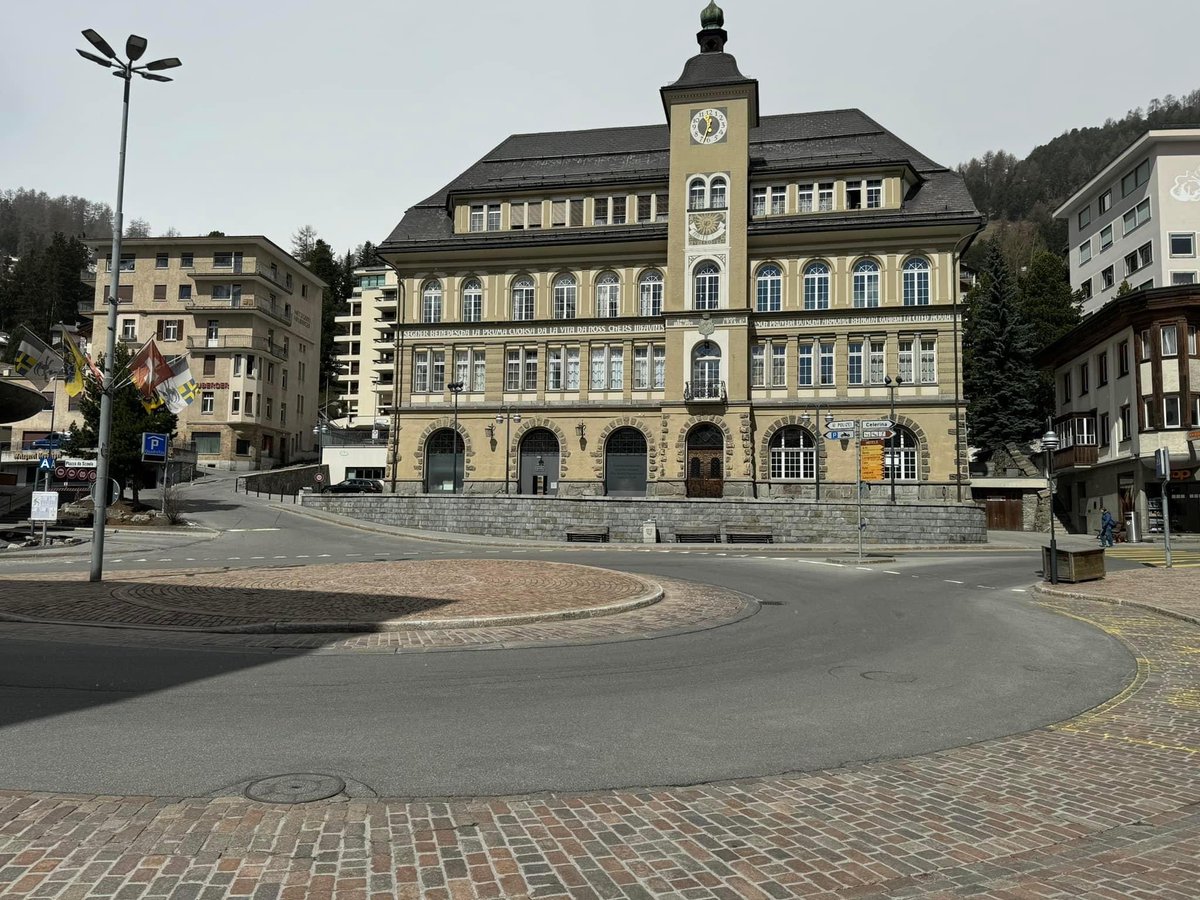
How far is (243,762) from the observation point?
18.8 ft

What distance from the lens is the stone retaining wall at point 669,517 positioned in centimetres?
3750

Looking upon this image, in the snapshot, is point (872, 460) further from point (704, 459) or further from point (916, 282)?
point (916, 282)

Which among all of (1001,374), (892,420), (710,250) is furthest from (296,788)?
(1001,374)

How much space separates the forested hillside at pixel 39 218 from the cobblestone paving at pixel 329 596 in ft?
458

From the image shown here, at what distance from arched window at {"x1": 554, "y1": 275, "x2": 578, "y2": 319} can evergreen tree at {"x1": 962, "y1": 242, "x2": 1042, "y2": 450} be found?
30.5 meters

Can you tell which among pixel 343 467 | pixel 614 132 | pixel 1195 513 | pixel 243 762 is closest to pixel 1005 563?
pixel 1195 513

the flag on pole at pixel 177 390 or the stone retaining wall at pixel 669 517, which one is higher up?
the flag on pole at pixel 177 390

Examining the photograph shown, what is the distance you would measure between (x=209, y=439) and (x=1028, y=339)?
228ft

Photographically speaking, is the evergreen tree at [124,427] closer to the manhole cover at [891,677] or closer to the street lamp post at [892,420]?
the street lamp post at [892,420]

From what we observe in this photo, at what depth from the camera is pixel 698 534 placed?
1499 inches

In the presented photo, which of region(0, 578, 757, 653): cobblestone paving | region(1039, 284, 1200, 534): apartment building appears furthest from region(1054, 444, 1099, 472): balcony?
region(0, 578, 757, 653): cobblestone paving

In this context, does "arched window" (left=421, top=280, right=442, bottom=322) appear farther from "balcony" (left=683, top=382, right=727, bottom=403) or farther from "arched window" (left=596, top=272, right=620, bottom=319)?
"balcony" (left=683, top=382, right=727, bottom=403)

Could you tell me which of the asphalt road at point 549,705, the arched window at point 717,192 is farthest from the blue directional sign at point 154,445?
the arched window at point 717,192

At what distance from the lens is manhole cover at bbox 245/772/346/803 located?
505 cm
